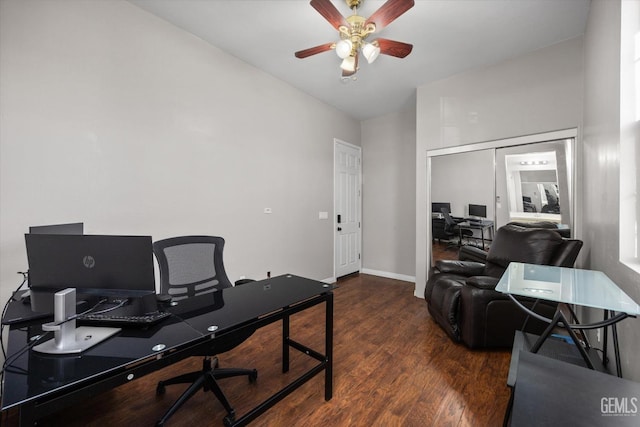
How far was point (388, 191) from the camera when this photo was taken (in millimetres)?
4848

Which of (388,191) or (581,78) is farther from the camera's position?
(388,191)

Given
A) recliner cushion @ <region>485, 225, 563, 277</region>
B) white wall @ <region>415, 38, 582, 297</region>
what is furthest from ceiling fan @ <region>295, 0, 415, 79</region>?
recliner cushion @ <region>485, 225, 563, 277</region>

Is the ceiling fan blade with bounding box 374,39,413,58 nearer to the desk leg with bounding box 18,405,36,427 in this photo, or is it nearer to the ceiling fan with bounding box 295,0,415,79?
the ceiling fan with bounding box 295,0,415,79

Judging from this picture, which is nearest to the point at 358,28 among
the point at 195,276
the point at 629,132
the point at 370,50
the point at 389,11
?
the point at 370,50

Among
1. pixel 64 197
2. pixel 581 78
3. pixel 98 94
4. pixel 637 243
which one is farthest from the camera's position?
pixel 581 78

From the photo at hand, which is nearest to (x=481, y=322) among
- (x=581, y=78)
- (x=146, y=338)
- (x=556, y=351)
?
(x=556, y=351)

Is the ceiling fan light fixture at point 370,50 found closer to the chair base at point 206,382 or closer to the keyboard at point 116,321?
the keyboard at point 116,321

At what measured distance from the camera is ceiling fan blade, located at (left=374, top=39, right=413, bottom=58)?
7.07ft

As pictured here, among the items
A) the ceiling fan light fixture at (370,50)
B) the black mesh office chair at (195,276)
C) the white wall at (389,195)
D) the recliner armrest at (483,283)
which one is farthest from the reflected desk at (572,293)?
the white wall at (389,195)

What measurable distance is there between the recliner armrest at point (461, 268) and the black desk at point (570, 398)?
201 centimetres

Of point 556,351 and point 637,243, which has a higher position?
point 637,243

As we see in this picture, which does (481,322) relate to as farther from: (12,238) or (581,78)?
(12,238)

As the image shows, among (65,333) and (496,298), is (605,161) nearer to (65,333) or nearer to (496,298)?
(496,298)

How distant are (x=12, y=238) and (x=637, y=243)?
3.80 meters
